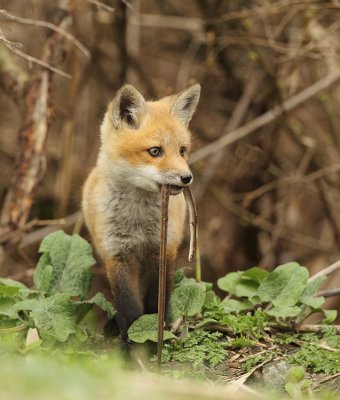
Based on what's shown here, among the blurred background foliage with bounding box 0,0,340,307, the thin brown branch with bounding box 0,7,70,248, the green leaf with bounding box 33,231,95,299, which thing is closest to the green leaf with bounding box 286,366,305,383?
the green leaf with bounding box 33,231,95,299

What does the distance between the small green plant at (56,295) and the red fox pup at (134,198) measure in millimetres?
247

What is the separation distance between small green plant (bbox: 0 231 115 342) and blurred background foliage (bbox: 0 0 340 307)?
308 centimetres

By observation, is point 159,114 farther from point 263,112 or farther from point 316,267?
point 316,267

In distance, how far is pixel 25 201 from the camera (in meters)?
7.01

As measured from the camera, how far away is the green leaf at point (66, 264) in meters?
5.21

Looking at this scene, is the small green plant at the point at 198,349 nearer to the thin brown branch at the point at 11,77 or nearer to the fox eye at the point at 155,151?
the fox eye at the point at 155,151

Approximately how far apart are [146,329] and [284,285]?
3.41 ft

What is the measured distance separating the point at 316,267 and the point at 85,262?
21.7 ft

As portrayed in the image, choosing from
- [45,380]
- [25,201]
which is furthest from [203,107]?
[45,380]

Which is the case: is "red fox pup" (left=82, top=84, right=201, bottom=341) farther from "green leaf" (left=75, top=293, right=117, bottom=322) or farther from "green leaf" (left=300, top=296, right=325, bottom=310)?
"green leaf" (left=300, top=296, right=325, bottom=310)

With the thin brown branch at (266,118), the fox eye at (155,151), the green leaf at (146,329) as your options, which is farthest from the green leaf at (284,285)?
the thin brown branch at (266,118)

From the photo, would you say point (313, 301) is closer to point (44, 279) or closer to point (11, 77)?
point (44, 279)

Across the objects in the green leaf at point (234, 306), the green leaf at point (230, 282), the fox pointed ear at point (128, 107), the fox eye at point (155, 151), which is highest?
the fox pointed ear at point (128, 107)

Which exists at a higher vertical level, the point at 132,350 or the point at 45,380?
the point at 45,380
